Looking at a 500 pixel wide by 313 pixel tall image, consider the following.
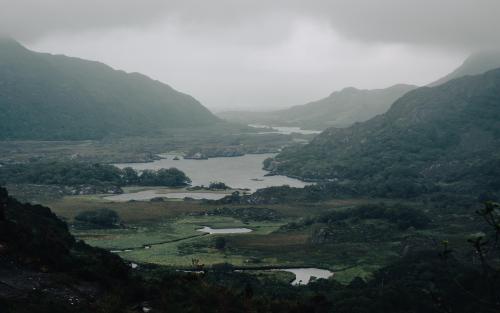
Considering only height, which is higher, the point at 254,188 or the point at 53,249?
the point at 53,249

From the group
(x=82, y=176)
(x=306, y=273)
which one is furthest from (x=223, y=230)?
(x=82, y=176)

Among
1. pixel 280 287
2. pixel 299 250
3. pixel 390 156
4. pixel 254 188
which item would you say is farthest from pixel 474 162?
pixel 280 287

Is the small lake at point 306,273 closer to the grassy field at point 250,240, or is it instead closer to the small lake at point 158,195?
the grassy field at point 250,240

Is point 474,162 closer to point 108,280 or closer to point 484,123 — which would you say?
point 484,123

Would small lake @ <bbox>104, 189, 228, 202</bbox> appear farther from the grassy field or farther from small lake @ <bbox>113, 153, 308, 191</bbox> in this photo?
the grassy field

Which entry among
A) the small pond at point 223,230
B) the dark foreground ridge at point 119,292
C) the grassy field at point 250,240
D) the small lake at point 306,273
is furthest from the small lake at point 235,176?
the dark foreground ridge at point 119,292

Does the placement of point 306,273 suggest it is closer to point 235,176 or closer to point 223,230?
point 223,230
